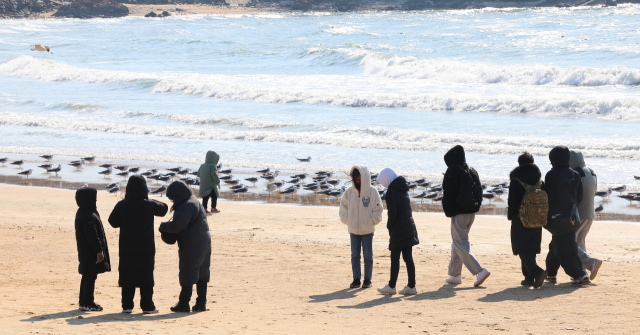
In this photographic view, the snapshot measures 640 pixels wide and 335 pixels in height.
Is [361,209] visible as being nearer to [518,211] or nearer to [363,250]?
[363,250]

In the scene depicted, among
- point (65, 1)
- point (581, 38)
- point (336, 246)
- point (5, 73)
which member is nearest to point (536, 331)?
point (336, 246)

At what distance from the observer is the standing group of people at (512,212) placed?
5773 millimetres

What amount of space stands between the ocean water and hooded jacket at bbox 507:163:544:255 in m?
8.01

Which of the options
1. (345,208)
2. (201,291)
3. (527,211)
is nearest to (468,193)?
(527,211)

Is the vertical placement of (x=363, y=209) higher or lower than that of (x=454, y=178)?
lower

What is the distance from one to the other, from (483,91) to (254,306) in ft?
77.9

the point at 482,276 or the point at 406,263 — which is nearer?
the point at 406,263

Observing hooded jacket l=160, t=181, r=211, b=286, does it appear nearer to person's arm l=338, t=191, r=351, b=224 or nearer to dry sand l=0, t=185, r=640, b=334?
dry sand l=0, t=185, r=640, b=334

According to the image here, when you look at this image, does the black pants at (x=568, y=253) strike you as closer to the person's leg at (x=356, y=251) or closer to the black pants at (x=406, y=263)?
the black pants at (x=406, y=263)

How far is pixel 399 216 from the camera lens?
580 centimetres

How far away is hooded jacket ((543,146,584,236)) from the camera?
5.86 m

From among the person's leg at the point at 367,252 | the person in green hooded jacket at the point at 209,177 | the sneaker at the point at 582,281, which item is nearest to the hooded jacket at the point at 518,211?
the sneaker at the point at 582,281

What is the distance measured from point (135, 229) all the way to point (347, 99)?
21.6 meters

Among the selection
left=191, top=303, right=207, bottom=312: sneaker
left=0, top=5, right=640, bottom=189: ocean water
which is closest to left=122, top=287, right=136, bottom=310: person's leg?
left=191, top=303, right=207, bottom=312: sneaker
